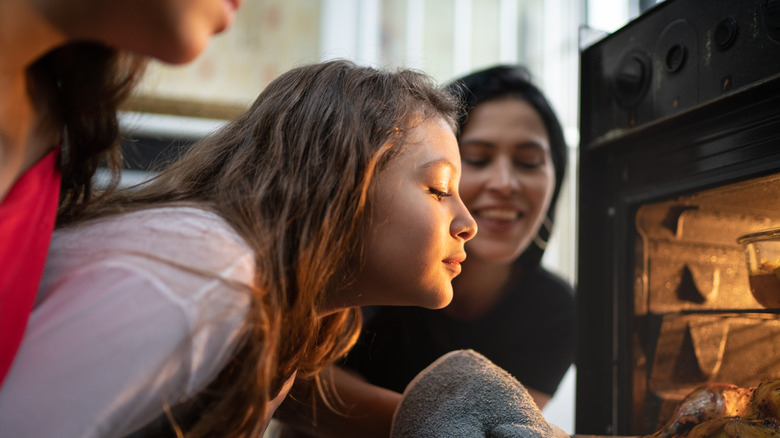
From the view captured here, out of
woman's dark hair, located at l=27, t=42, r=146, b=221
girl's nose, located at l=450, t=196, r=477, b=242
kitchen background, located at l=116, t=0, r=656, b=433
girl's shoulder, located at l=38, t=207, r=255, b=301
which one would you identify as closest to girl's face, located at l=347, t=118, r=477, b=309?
girl's nose, located at l=450, t=196, r=477, b=242

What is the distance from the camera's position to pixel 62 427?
48 centimetres

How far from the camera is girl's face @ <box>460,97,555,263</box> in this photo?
1.28m

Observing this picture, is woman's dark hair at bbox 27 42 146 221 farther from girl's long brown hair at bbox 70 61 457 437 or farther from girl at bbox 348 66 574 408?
girl at bbox 348 66 574 408

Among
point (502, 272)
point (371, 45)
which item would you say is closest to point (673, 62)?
point (502, 272)

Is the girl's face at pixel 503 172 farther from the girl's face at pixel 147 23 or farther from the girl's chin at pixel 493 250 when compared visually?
the girl's face at pixel 147 23

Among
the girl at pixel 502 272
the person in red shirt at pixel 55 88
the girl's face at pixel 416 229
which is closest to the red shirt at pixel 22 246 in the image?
the person in red shirt at pixel 55 88

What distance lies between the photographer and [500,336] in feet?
4.68

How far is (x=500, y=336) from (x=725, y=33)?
85cm

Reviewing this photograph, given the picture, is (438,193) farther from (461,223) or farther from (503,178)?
(503,178)

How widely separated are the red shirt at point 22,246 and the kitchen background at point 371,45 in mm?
1941

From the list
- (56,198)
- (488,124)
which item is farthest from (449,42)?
(56,198)

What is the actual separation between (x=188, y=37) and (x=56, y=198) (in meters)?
0.23

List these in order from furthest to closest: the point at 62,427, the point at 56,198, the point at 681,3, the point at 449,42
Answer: the point at 449,42 → the point at 681,3 → the point at 56,198 → the point at 62,427

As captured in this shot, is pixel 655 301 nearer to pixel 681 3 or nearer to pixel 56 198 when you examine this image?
pixel 681 3
